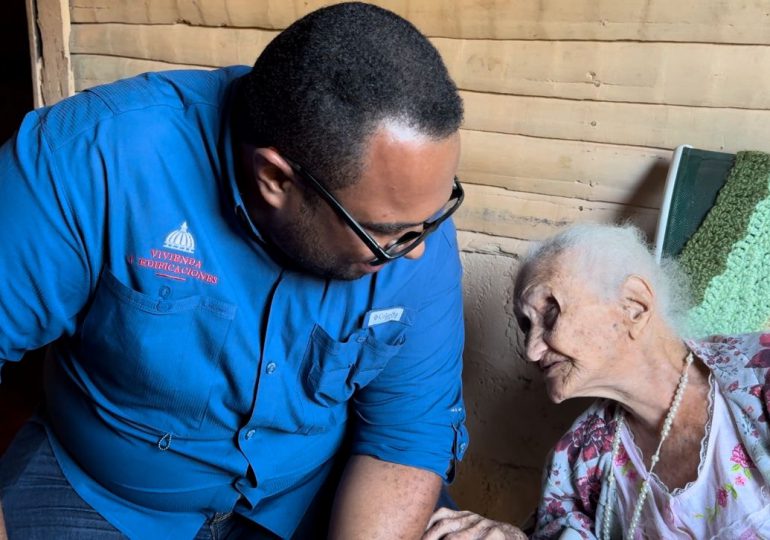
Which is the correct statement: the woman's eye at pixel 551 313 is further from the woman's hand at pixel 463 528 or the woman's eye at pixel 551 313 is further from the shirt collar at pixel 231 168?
the shirt collar at pixel 231 168

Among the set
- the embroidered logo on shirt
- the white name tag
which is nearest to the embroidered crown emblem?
the embroidered logo on shirt

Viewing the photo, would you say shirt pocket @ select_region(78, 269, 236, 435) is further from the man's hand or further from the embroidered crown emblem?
the man's hand

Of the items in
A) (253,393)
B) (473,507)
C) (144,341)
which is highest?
(144,341)

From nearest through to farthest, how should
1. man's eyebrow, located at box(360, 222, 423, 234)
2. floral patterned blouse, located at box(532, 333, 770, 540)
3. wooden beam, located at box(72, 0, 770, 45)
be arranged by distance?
man's eyebrow, located at box(360, 222, 423, 234) < floral patterned blouse, located at box(532, 333, 770, 540) < wooden beam, located at box(72, 0, 770, 45)

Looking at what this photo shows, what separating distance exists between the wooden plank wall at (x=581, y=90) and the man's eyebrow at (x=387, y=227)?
0.84 metres

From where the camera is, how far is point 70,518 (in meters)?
1.56

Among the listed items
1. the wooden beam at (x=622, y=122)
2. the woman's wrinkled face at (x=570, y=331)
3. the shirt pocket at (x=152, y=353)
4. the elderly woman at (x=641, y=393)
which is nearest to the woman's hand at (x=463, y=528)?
the elderly woman at (x=641, y=393)

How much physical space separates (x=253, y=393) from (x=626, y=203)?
1.10m

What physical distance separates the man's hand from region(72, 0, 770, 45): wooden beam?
1113 millimetres

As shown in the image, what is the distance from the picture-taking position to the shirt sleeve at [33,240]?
1229 mm

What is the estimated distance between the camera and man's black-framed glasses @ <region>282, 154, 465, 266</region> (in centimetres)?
123

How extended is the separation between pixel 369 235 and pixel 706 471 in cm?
86

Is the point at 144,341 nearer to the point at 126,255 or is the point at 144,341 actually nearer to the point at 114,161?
the point at 126,255

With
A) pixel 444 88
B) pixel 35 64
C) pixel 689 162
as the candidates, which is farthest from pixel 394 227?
pixel 35 64
